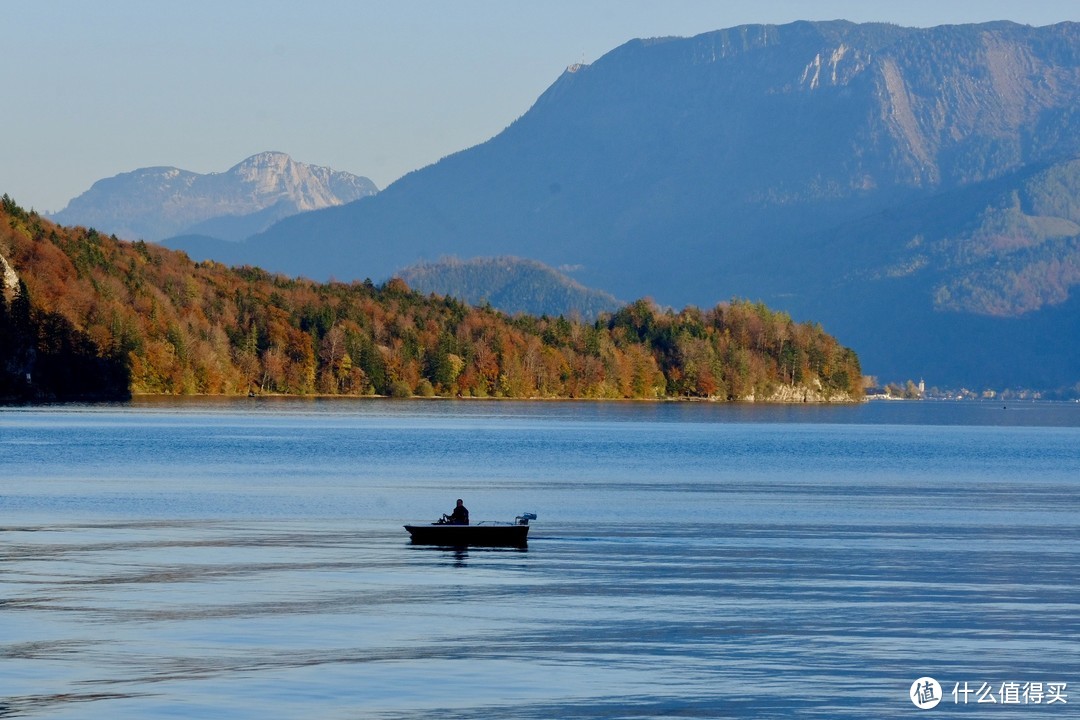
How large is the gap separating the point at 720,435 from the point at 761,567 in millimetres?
107832

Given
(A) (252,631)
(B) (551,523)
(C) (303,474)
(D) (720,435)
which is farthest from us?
(D) (720,435)

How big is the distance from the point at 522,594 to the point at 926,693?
1436 cm

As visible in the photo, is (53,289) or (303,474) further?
(53,289)

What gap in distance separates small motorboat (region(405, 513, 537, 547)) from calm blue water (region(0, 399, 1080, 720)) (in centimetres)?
71

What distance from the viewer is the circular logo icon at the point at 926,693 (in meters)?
30.2

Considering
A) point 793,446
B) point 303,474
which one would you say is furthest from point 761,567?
point 793,446

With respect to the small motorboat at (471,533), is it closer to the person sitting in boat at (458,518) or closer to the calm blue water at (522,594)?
the person sitting in boat at (458,518)

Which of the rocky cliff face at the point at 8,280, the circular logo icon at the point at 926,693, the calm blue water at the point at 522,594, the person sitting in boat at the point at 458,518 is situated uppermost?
the rocky cliff face at the point at 8,280

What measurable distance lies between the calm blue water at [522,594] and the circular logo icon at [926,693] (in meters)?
0.28

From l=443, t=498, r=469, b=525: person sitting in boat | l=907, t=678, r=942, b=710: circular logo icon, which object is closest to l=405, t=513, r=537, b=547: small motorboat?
l=443, t=498, r=469, b=525: person sitting in boat

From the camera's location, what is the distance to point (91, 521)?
59.1m

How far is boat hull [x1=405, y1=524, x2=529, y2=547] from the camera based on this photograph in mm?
53875

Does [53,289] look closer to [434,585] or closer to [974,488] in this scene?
[974,488]
